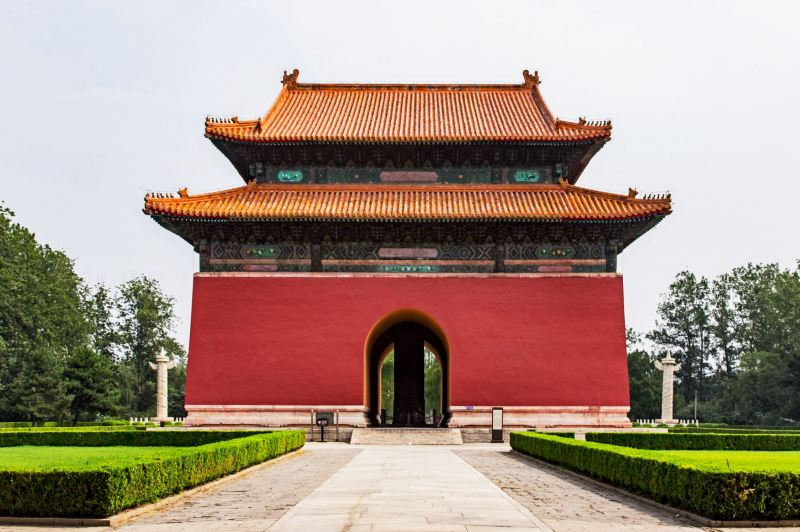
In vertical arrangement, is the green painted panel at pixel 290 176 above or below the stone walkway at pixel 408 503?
above

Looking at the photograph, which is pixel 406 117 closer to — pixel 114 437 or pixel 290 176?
pixel 290 176

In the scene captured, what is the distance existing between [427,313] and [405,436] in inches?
149

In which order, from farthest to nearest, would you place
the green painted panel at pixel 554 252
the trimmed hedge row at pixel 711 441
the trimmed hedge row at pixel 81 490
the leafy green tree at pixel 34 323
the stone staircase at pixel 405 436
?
the leafy green tree at pixel 34 323 → the green painted panel at pixel 554 252 → the stone staircase at pixel 405 436 → the trimmed hedge row at pixel 711 441 → the trimmed hedge row at pixel 81 490

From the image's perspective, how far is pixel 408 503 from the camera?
9.60m

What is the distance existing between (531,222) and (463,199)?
2.41 m

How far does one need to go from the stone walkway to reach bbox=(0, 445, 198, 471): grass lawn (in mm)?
731

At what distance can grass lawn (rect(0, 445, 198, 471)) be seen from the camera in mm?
9430

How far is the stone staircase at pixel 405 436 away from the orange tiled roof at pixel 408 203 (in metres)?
6.07

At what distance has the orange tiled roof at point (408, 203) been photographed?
24359 mm

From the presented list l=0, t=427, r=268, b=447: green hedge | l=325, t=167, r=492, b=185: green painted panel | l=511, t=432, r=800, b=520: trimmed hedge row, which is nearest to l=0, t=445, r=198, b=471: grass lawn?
l=0, t=427, r=268, b=447: green hedge

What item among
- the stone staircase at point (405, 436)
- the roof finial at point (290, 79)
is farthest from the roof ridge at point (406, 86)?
the stone staircase at point (405, 436)

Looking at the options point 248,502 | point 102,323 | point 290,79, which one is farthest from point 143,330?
point 248,502

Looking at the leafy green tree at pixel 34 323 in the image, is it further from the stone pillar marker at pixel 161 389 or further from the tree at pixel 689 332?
the tree at pixel 689 332

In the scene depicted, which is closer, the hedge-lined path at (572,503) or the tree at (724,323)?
the hedge-lined path at (572,503)
